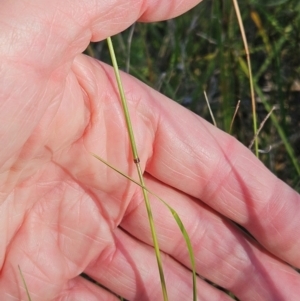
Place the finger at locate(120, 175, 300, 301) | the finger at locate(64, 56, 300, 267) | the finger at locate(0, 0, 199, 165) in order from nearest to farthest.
A: the finger at locate(0, 0, 199, 165)
the finger at locate(64, 56, 300, 267)
the finger at locate(120, 175, 300, 301)

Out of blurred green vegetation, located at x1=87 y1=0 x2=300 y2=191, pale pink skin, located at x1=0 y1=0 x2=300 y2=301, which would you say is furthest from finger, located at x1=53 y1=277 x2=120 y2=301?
blurred green vegetation, located at x1=87 y1=0 x2=300 y2=191

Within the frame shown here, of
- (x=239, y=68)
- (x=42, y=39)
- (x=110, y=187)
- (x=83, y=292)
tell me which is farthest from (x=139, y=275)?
(x=42, y=39)

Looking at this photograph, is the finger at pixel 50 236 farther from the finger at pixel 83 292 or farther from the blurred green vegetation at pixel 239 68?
the blurred green vegetation at pixel 239 68

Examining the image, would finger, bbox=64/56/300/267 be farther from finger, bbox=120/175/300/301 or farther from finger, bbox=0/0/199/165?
finger, bbox=0/0/199/165

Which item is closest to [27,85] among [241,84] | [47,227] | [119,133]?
[119,133]

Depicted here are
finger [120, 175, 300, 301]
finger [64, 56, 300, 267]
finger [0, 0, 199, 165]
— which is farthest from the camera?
finger [120, 175, 300, 301]

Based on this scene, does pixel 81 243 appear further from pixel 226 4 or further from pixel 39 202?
pixel 226 4
